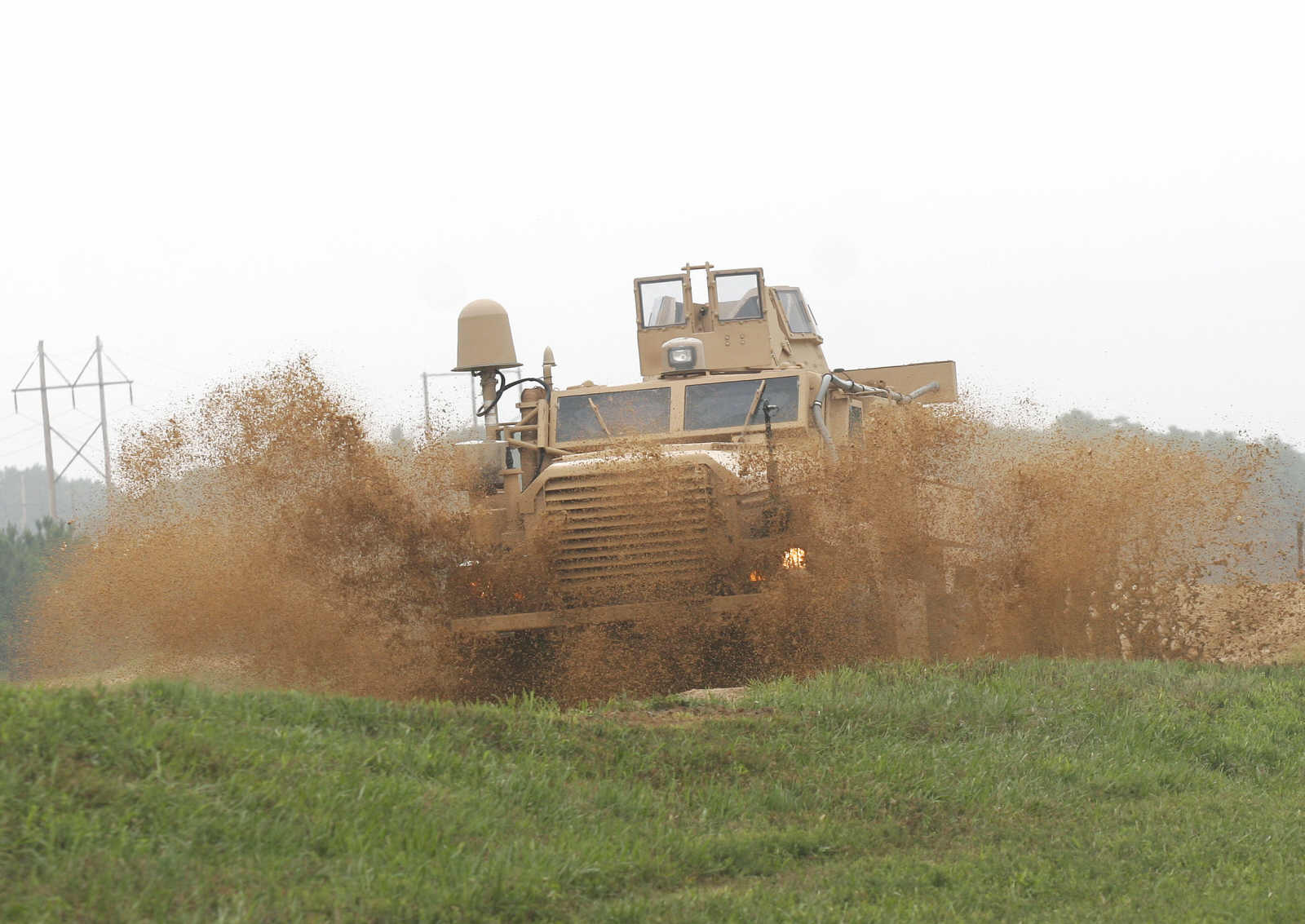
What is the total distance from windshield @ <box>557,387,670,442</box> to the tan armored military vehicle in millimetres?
13

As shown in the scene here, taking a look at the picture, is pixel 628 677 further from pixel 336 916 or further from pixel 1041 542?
pixel 336 916

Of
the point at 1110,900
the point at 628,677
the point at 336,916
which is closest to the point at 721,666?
the point at 628,677

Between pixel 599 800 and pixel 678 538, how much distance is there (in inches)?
183

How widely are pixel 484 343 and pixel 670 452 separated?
2.46 m

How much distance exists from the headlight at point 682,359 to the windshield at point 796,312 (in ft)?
6.11

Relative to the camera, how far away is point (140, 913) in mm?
4746

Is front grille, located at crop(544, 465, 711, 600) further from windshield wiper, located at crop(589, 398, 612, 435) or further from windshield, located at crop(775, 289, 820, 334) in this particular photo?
windshield, located at crop(775, 289, 820, 334)

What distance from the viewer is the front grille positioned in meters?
11.3

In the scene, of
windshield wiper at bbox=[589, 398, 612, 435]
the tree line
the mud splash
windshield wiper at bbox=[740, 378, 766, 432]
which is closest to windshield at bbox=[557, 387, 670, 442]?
windshield wiper at bbox=[589, 398, 612, 435]

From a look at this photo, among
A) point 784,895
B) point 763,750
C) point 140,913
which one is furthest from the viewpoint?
point 763,750

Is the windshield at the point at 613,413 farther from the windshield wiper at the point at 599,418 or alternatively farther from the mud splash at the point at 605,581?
the mud splash at the point at 605,581

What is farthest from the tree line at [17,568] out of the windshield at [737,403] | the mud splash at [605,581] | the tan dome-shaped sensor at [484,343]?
the windshield at [737,403]

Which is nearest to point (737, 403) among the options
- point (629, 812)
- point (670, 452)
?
point (670, 452)

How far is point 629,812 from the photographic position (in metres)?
6.69
